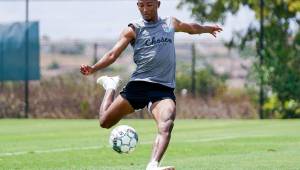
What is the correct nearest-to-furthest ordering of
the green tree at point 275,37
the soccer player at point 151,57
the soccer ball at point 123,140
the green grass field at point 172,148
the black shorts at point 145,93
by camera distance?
the soccer player at point 151,57 < the black shorts at point 145,93 < the soccer ball at point 123,140 < the green grass field at point 172,148 < the green tree at point 275,37

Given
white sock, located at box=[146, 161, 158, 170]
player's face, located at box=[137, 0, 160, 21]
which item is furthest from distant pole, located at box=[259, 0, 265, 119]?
white sock, located at box=[146, 161, 158, 170]

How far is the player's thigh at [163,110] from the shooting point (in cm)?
1208

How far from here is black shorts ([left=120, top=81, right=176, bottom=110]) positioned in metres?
12.5

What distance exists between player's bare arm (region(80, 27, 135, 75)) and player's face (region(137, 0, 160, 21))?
0.26m

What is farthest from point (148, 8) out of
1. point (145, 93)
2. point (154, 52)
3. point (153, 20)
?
point (145, 93)

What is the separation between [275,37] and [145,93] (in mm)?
21895

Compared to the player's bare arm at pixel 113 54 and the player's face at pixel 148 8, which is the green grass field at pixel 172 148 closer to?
the player's bare arm at pixel 113 54

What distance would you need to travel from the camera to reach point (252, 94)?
112 feet

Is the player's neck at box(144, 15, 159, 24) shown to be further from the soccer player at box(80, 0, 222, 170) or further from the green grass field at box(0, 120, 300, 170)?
the green grass field at box(0, 120, 300, 170)

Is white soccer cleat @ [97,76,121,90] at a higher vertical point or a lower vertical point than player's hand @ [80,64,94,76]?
lower

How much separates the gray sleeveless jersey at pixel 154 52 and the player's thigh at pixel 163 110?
256 mm

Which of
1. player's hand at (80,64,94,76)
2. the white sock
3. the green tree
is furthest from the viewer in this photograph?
the green tree

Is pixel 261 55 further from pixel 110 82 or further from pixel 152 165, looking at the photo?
pixel 152 165

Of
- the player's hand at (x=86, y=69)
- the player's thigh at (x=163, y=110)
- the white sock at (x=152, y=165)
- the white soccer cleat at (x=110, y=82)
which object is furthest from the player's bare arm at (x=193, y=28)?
the white sock at (x=152, y=165)
